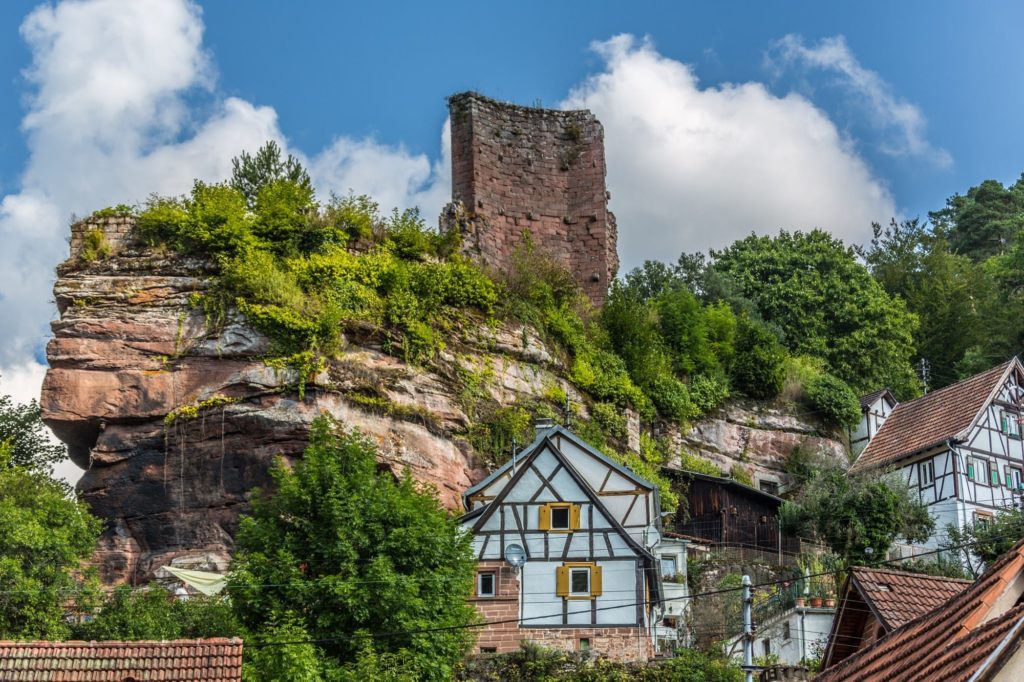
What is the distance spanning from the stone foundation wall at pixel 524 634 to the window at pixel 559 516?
1.17 meters

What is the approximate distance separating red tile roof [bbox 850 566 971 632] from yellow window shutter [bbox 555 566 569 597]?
1302cm

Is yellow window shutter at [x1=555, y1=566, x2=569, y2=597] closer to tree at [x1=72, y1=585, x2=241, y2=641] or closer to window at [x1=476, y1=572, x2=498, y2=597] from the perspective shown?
window at [x1=476, y1=572, x2=498, y2=597]

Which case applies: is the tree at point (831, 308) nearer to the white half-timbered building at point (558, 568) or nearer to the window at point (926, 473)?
the window at point (926, 473)

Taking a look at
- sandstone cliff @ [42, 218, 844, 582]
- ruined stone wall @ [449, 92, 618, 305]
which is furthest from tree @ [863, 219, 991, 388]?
sandstone cliff @ [42, 218, 844, 582]

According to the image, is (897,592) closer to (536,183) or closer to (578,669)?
(578,669)

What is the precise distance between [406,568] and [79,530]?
22.3 ft

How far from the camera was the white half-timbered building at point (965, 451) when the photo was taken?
38406 millimetres

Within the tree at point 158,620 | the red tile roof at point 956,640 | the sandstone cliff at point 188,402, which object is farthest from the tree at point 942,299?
the red tile roof at point 956,640

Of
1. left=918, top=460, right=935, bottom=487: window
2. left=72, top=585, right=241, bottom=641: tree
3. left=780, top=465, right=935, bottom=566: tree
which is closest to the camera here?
left=72, top=585, right=241, bottom=641: tree

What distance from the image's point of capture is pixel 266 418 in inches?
1260

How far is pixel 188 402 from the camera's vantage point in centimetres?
3253

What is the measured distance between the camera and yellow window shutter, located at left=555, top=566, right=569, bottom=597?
29672mm

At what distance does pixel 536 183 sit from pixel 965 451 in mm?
13265

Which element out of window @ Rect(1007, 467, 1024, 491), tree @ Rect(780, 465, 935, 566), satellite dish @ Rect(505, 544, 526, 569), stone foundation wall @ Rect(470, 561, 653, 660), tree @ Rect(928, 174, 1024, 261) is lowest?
stone foundation wall @ Rect(470, 561, 653, 660)
